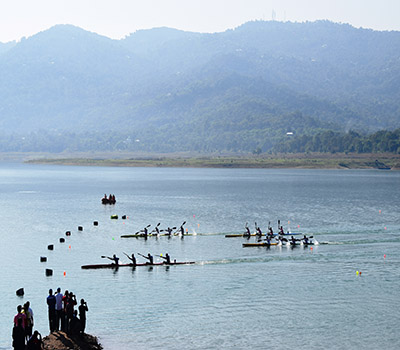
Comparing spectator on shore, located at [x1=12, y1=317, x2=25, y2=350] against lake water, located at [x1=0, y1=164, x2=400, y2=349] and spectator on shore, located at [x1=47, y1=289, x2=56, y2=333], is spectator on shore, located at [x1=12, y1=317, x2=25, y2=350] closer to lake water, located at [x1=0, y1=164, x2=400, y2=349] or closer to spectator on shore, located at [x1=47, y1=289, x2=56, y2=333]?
spectator on shore, located at [x1=47, y1=289, x2=56, y2=333]

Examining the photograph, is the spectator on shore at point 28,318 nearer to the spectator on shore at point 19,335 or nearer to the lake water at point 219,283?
the spectator on shore at point 19,335

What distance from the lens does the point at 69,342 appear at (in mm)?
43250

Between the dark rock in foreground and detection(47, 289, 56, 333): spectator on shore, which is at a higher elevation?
detection(47, 289, 56, 333): spectator on shore

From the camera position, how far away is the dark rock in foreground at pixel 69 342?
42.6 metres

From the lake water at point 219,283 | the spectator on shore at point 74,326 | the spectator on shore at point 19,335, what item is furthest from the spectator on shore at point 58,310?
the spectator on shore at point 19,335

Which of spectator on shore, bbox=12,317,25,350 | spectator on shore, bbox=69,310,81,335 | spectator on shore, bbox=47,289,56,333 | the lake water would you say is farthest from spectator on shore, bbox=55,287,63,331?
spectator on shore, bbox=12,317,25,350

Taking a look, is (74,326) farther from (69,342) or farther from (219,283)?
(219,283)

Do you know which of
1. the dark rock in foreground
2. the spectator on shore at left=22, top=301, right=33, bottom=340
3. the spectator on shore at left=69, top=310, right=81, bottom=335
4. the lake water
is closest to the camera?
the spectator on shore at left=22, top=301, right=33, bottom=340

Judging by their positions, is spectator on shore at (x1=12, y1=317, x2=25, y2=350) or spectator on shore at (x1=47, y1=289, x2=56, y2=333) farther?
spectator on shore at (x1=47, y1=289, x2=56, y2=333)

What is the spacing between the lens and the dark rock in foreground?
4256 centimetres

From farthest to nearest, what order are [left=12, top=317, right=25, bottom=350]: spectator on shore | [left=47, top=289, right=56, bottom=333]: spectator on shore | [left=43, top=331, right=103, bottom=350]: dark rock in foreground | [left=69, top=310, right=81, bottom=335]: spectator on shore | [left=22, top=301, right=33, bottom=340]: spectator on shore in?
[left=47, top=289, right=56, bottom=333]: spectator on shore < [left=69, top=310, right=81, bottom=335]: spectator on shore < [left=43, top=331, right=103, bottom=350]: dark rock in foreground < [left=22, top=301, right=33, bottom=340]: spectator on shore < [left=12, top=317, right=25, bottom=350]: spectator on shore

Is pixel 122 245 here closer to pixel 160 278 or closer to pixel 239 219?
pixel 160 278

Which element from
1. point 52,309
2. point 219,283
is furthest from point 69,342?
point 219,283

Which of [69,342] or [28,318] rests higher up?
[28,318]
